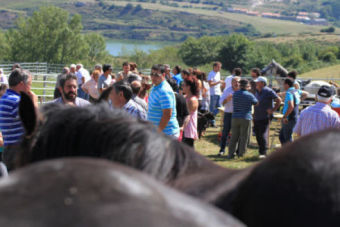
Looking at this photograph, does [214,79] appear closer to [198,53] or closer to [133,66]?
[133,66]

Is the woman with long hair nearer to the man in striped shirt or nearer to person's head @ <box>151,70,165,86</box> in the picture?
person's head @ <box>151,70,165,86</box>

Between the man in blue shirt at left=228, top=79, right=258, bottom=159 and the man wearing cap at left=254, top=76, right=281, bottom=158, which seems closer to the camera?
the man in blue shirt at left=228, top=79, right=258, bottom=159

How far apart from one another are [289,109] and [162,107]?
4296 mm

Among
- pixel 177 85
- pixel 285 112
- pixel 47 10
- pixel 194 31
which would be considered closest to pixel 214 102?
pixel 177 85

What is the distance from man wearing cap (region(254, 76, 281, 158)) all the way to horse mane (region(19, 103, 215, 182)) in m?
7.61

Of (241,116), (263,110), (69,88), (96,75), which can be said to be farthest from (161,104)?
(96,75)

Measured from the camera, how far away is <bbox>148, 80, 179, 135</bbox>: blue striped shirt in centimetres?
548

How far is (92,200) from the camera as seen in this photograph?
30.8 inches

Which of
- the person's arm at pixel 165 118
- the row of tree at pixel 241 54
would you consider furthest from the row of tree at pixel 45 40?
the person's arm at pixel 165 118

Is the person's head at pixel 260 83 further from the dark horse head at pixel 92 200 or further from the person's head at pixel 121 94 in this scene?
the dark horse head at pixel 92 200

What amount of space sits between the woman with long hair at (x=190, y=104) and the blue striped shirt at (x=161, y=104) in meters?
1.09

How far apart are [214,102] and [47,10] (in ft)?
146

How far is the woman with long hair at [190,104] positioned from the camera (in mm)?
6695

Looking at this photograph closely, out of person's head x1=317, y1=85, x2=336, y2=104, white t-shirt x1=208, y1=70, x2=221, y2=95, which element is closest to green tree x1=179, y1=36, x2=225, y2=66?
white t-shirt x1=208, y1=70, x2=221, y2=95
